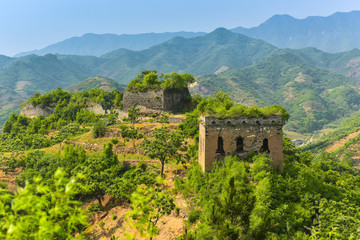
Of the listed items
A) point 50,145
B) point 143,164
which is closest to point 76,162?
point 143,164

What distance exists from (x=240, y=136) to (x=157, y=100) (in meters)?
31.2

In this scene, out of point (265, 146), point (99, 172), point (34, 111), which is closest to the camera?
point (265, 146)

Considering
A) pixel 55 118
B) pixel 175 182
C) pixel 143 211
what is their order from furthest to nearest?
pixel 55 118 < pixel 175 182 < pixel 143 211

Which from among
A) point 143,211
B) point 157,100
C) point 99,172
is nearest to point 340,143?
point 157,100

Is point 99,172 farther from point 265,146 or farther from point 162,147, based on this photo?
point 265,146

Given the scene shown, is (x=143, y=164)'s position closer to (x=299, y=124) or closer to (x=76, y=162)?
(x=76, y=162)

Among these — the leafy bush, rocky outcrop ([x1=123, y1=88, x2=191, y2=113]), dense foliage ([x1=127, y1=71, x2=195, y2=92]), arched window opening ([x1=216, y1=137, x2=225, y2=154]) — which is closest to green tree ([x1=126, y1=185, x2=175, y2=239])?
arched window opening ([x1=216, y1=137, x2=225, y2=154])

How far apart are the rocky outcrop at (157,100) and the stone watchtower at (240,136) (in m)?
29.3

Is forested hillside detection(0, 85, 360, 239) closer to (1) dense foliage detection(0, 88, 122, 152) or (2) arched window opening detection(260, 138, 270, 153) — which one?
(2) arched window opening detection(260, 138, 270, 153)

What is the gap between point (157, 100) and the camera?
5422cm

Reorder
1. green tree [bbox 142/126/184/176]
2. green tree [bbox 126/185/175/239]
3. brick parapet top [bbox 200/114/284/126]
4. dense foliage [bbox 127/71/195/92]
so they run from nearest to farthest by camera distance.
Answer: green tree [bbox 126/185/175/239] < brick parapet top [bbox 200/114/284/126] < green tree [bbox 142/126/184/176] < dense foliage [bbox 127/71/195/92]

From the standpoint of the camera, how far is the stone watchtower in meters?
24.9

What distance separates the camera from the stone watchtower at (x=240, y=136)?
24922 millimetres

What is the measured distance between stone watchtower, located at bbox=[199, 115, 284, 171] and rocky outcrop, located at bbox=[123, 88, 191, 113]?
2930 centimetres
